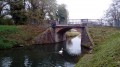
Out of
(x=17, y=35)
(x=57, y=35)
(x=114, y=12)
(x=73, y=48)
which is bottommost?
(x=73, y=48)

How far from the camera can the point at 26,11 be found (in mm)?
58688

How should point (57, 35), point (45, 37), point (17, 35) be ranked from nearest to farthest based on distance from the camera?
point (17, 35)
point (45, 37)
point (57, 35)

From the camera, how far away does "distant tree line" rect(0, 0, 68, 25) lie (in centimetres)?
5778

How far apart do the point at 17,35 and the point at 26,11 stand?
9938mm

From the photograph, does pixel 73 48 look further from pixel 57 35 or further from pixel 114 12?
pixel 114 12

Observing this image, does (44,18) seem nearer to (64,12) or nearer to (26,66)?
(64,12)

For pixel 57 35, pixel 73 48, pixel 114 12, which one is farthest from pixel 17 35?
pixel 114 12

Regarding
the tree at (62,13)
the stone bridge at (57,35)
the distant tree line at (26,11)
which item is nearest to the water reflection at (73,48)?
the stone bridge at (57,35)

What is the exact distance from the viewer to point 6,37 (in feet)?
158

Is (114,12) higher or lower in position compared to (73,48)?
higher

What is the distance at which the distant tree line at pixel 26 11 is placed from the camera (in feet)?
190

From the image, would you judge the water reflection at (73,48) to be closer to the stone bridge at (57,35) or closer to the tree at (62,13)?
the stone bridge at (57,35)

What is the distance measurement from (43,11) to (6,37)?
18.1 meters

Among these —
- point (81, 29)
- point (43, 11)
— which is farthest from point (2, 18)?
point (81, 29)
